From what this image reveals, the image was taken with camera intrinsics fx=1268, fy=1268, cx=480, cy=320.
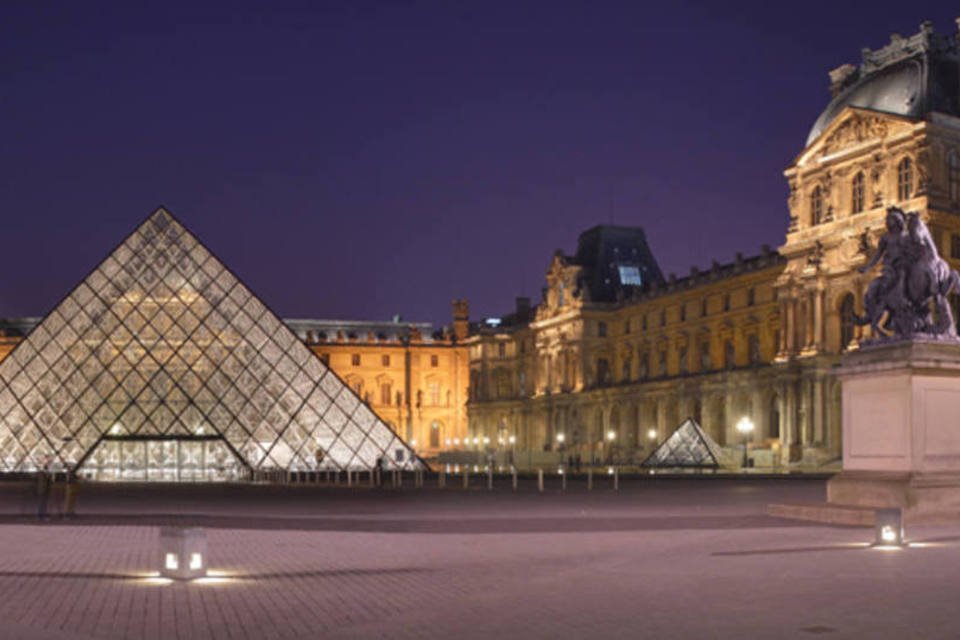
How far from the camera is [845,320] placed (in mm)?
47688

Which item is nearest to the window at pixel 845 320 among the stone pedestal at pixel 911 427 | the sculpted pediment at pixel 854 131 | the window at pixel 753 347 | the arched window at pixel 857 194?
the arched window at pixel 857 194

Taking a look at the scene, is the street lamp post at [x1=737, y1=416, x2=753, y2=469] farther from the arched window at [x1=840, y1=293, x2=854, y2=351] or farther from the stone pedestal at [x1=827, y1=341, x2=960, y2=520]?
the stone pedestal at [x1=827, y1=341, x2=960, y2=520]

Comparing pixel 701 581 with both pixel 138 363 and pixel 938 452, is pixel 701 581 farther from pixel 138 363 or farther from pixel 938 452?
pixel 138 363

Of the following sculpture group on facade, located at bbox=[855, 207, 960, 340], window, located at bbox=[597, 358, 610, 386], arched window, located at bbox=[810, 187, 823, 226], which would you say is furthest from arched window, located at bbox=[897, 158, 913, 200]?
window, located at bbox=[597, 358, 610, 386]

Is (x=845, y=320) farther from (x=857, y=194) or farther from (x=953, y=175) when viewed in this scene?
(x=953, y=175)

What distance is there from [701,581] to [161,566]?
4479 mm

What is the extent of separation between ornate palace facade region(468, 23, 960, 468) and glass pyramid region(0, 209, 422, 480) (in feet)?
50.5

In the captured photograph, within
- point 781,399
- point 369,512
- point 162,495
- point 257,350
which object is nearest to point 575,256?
point 781,399

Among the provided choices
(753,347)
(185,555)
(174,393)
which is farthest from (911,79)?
(185,555)

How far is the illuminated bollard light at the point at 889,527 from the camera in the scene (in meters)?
12.5

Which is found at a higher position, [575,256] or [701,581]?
[575,256]

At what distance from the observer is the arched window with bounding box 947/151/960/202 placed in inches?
1741

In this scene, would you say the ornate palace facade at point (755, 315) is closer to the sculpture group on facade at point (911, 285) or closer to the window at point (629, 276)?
the window at point (629, 276)

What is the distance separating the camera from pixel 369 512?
66.4 ft
